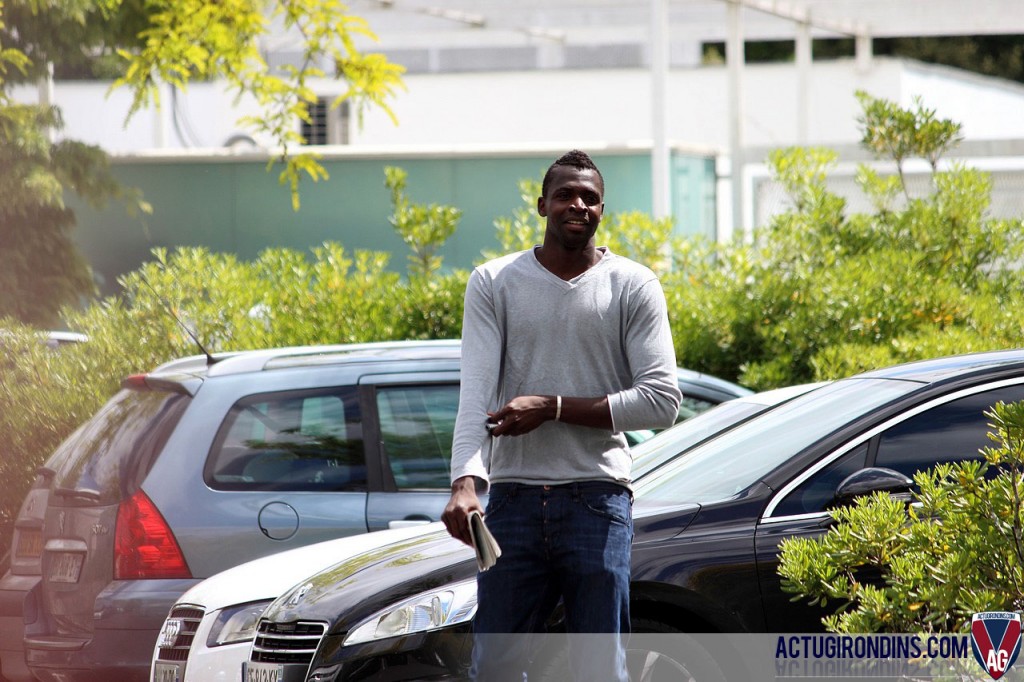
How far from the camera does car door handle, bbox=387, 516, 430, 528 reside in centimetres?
532

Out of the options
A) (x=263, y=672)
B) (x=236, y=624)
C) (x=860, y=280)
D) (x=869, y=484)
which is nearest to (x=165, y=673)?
(x=236, y=624)

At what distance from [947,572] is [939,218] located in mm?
5474

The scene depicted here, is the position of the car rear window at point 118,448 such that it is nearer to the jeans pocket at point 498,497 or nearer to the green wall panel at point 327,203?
the jeans pocket at point 498,497

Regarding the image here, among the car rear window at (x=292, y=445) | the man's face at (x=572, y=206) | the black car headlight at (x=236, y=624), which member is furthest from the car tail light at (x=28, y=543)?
the man's face at (x=572, y=206)

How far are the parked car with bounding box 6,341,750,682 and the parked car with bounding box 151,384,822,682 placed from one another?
40 cm

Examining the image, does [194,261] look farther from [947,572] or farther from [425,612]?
[947,572]

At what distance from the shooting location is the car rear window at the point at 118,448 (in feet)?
18.2

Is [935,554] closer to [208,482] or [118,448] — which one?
[208,482]

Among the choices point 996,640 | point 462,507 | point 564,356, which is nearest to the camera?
point 996,640

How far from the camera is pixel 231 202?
14.8 meters

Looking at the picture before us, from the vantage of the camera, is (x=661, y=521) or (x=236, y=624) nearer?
(x=661, y=521)

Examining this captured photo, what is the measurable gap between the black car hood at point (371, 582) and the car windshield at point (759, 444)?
0.76 meters

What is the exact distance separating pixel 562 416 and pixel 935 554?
1.02 metres

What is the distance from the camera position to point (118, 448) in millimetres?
5715
